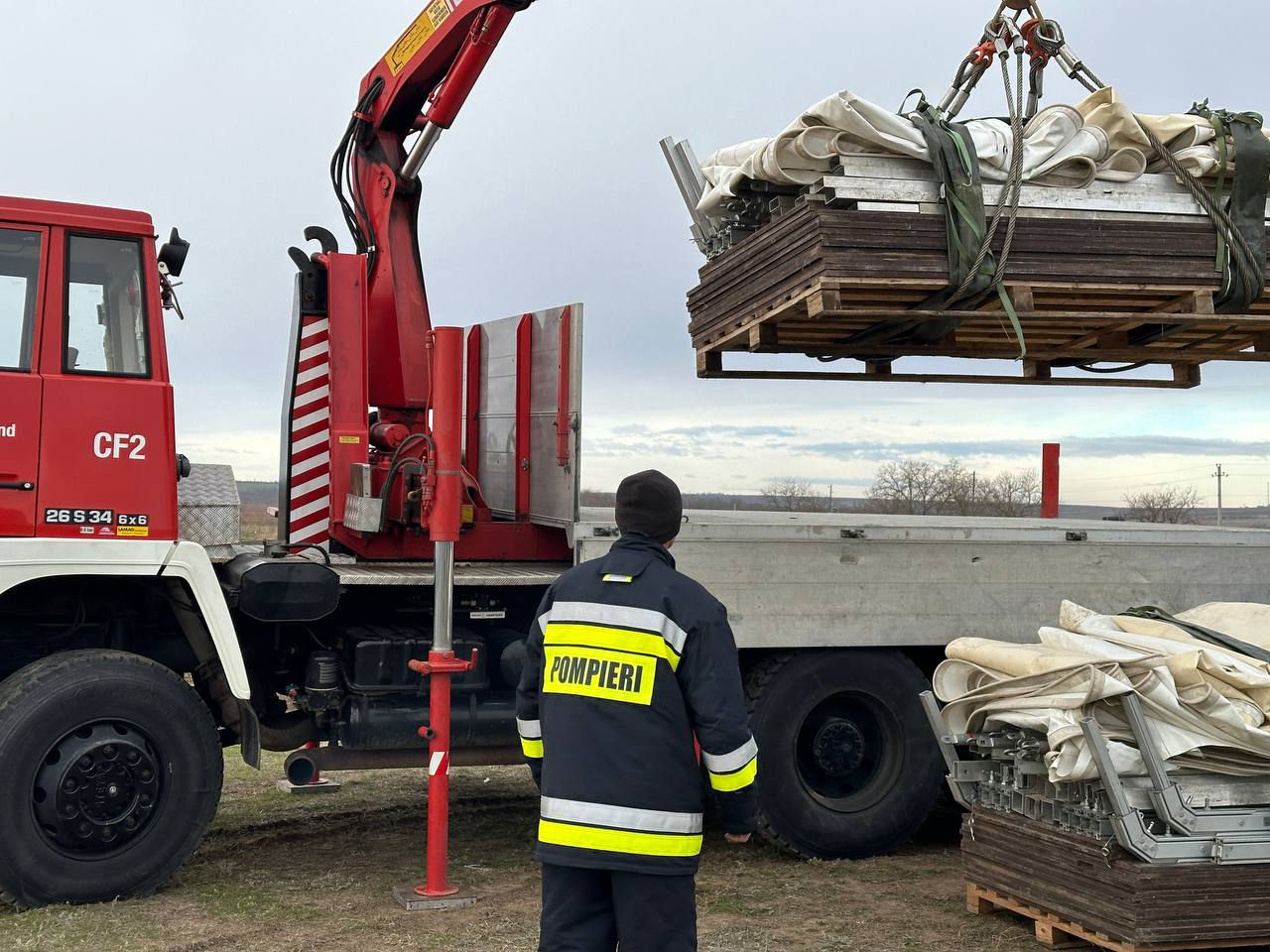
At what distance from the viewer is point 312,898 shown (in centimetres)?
638

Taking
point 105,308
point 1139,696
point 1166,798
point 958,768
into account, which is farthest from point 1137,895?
point 105,308

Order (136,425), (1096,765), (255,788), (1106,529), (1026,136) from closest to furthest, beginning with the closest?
(1096,765)
(136,425)
(1026,136)
(1106,529)
(255,788)

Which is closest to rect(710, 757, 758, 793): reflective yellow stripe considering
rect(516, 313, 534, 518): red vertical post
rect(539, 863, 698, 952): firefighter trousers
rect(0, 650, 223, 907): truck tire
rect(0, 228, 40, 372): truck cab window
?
rect(539, 863, 698, 952): firefighter trousers

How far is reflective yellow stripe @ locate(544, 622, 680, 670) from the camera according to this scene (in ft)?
12.4

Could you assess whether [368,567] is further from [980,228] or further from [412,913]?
[980,228]

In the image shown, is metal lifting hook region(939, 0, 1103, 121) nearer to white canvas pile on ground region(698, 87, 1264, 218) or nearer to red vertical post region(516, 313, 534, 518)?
white canvas pile on ground region(698, 87, 1264, 218)

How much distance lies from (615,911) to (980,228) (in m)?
A: 3.95

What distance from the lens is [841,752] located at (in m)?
7.44

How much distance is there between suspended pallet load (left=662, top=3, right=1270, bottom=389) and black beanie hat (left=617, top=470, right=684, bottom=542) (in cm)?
253

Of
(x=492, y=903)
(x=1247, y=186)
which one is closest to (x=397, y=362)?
(x=492, y=903)

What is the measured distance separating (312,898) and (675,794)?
3.23 metres

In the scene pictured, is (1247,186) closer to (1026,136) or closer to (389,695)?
(1026,136)

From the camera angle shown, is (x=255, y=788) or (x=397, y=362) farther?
(x=255, y=788)

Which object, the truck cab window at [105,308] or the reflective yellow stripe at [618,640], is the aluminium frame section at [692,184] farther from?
the reflective yellow stripe at [618,640]
